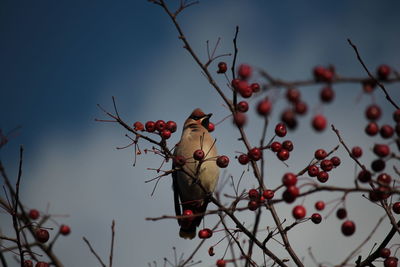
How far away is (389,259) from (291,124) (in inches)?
72.0

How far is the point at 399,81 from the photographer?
1405mm

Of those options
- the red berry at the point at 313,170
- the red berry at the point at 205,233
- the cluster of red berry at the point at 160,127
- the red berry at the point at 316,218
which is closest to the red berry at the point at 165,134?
the cluster of red berry at the point at 160,127

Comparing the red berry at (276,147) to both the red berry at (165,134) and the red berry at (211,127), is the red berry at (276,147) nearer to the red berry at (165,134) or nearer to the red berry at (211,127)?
the red berry at (165,134)

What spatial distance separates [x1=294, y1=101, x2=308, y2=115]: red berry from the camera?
58.6 inches

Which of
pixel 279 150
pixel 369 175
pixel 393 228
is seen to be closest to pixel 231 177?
pixel 279 150

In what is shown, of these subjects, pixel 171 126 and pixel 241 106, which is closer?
pixel 241 106

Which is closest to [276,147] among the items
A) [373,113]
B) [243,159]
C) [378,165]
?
[243,159]

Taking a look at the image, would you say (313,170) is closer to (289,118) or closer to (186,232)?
(289,118)

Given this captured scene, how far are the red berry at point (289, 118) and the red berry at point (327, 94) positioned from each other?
119mm

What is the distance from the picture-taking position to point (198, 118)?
219 inches

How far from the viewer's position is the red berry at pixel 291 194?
1763 mm

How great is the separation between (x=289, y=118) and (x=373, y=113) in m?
0.43

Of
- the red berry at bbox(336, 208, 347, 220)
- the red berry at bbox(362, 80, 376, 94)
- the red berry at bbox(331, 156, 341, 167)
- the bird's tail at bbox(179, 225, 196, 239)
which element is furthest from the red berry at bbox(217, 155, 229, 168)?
the red berry at bbox(362, 80, 376, 94)

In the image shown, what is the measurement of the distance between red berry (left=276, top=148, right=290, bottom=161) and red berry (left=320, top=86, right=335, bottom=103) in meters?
1.53
